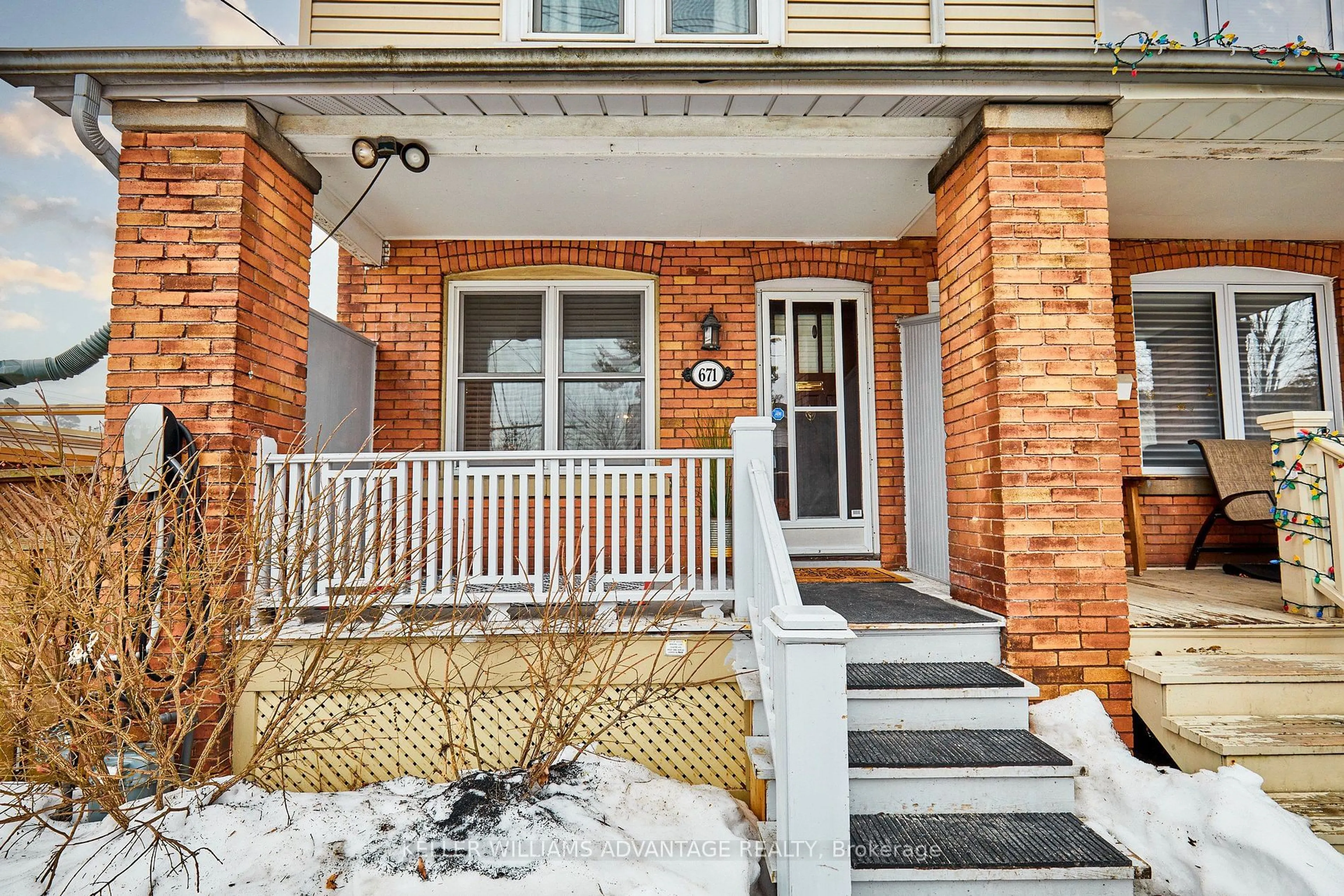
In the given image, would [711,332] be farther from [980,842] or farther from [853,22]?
[980,842]

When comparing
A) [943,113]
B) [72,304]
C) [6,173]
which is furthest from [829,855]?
[6,173]

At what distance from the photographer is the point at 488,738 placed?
315 centimetres

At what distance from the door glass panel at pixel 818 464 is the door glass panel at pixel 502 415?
6.84 ft

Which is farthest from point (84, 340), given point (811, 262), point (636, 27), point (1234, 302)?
point (1234, 302)

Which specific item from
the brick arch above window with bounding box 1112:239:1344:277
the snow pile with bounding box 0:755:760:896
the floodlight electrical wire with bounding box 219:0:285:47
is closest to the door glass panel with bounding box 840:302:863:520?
the brick arch above window with bounding box 1112:239:1344:277

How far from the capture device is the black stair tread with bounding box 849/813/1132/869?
2070mm

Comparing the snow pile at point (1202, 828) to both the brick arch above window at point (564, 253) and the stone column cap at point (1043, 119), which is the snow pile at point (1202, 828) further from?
the brick arch above window at point (564, 253)

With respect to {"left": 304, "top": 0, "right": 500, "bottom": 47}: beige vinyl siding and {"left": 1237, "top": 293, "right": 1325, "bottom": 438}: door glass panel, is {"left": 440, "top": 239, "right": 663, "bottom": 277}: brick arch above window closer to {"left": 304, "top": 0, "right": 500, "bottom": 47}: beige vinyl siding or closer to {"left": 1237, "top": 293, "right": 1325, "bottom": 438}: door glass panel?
{"left": 304, "top": 0, "right": 500, "bottom": 47}: beige vinyl siding

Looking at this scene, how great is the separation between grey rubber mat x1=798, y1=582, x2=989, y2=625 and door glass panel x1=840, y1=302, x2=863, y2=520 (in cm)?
108

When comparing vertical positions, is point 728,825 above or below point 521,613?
below

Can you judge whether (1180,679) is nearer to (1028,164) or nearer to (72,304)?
(1028,164)

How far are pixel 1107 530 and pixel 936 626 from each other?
0.96 m

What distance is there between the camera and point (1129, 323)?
5.18 m

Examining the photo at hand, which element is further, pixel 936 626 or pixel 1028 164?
pixel 1028 164
